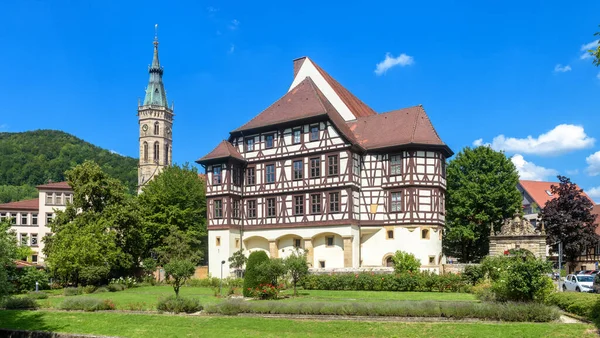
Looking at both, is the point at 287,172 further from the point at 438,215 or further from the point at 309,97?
the point at 438,215

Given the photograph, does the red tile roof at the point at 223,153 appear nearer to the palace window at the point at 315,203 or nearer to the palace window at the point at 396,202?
the palace window at the point at 315,203

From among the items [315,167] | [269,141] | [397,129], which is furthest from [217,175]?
[397,129]

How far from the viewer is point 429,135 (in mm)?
40969

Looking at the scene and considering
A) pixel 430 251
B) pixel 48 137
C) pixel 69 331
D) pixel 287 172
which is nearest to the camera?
pixel 69 331

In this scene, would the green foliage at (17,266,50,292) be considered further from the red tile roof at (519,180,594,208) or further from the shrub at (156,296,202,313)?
the red tile roof at (519,180,594,208)

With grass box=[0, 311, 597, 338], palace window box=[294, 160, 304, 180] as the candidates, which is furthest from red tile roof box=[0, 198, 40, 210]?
grass box=[0, 311, 597, 338]

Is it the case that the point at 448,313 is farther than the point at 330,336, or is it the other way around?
the point at 448,313

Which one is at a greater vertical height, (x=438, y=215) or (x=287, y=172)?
(x=287, y=172)

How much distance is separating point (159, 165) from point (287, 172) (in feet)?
202

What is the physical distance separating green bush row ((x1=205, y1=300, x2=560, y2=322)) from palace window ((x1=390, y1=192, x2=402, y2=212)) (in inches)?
759

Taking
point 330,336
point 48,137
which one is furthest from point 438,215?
point 48,137

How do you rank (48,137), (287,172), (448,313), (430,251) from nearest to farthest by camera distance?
(448,313) < (430,251) < (287,172) < (48,137)

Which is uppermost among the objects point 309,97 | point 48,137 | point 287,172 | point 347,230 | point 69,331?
point 48,137

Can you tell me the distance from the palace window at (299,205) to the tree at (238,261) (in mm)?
5288
